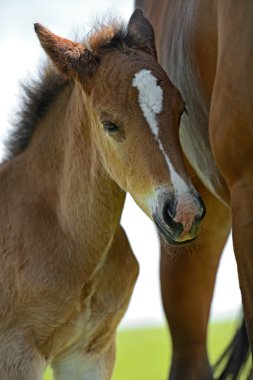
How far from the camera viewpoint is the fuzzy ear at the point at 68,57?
5.55 meters

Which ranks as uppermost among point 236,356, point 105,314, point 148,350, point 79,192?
point 79,192

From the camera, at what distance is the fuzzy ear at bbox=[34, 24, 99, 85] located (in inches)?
219

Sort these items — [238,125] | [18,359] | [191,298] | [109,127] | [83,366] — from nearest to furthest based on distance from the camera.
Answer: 1. [238,125]
2. [109,127]
3. [18,359]
4. [83,366]
5. [191,298]

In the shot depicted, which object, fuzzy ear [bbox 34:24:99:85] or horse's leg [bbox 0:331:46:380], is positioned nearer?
fuzzy ear [bbox 34:24:99:85]

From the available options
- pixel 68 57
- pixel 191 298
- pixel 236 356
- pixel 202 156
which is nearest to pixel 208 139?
pixel 202 156

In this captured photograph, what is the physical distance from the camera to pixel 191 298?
6.93 m

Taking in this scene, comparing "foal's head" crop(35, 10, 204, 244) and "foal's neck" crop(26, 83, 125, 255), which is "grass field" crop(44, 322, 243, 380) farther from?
"foal's head" crop(35, 10, 204, 244)

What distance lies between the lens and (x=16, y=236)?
5.98 meters

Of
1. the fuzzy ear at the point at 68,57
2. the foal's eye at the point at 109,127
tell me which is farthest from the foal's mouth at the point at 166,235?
the fuzzy ear at the point at 68,57

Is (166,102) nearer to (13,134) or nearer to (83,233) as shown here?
(83,233)

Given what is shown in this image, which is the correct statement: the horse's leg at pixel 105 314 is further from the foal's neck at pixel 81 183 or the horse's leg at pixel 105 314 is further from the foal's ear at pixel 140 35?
the foal's ear at pixel 140 35

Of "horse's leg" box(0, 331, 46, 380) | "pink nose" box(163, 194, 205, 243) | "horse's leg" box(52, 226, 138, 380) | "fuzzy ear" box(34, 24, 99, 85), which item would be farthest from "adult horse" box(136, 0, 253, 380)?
"horse's leg" box(0, 331, 46, 380)

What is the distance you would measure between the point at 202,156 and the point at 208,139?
0.12 metres

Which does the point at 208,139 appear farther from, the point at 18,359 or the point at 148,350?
the point at 148,350
